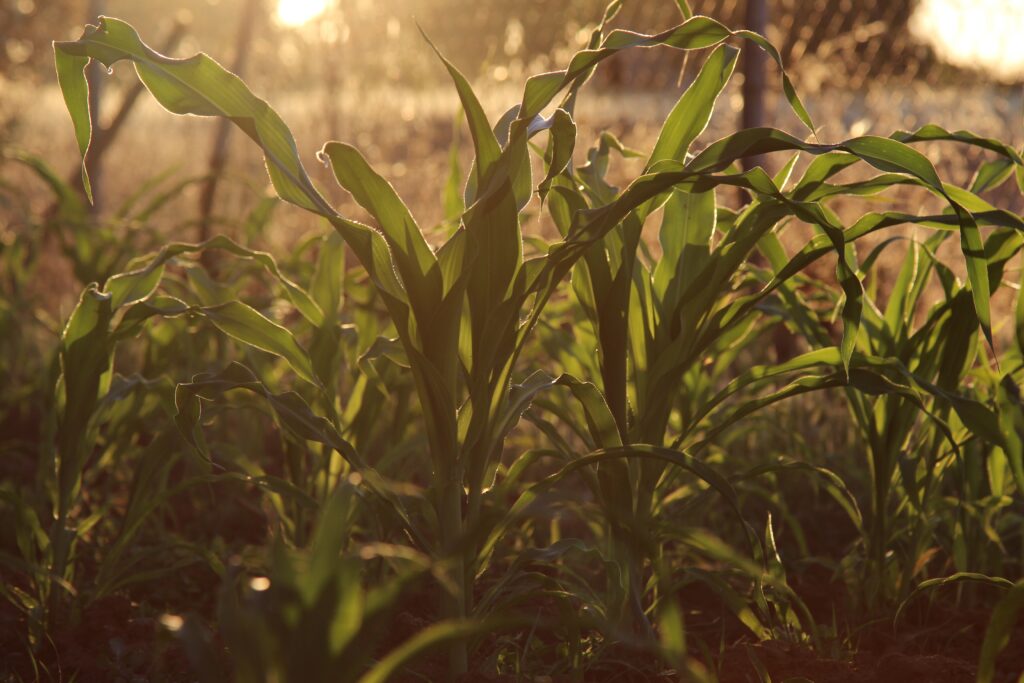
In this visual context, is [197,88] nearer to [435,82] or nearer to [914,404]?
[914,404]

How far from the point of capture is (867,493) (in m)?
1.99

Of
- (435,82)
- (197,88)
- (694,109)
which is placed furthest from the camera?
(435,82)

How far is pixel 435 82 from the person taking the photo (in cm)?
786

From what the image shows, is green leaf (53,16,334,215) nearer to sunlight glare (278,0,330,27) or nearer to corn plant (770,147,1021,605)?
corn plant (770,147,1021,605)

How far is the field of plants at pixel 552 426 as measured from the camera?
3.30 ft

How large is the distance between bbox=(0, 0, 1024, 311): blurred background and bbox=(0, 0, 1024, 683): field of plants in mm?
217

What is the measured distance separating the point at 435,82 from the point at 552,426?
690 cm

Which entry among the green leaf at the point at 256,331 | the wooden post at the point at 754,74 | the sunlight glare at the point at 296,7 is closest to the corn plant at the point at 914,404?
the green leaf at the point at 256,331

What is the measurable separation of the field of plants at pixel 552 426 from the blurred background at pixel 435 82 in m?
0.22

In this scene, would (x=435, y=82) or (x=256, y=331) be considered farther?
(x=435, y=82)

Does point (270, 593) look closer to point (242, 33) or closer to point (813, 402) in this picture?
point (813, 402)

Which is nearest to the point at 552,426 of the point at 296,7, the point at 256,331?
the point at 256,331

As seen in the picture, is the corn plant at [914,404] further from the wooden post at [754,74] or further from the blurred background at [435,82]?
the wooden post at [754,74]

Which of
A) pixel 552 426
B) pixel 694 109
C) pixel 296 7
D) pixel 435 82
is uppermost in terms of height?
pixel 435 82
